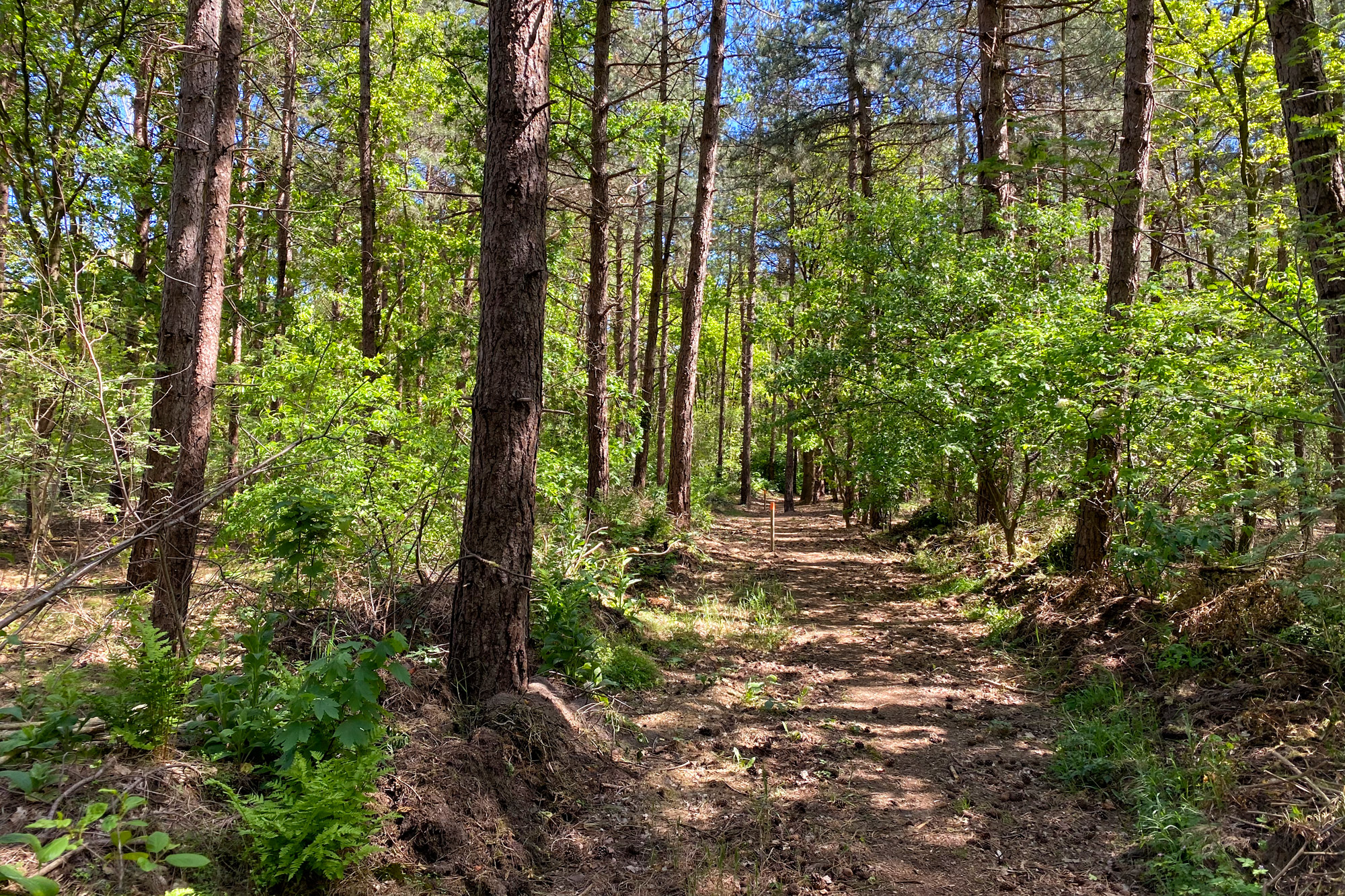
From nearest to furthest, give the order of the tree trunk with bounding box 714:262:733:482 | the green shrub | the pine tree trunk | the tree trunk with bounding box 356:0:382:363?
the pine tree trunk, the green shrub, the tree trunk with bounding box 356:0:382:363, the tree trunk with bounding box 714:262:733:482

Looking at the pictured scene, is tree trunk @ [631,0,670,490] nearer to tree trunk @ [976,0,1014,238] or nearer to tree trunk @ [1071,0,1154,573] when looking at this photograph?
tree trunk @ [976,0,1014,238]

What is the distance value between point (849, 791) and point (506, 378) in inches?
133

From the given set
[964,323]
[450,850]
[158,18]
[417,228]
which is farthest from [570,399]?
[450,850]

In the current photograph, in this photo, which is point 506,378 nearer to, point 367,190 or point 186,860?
point 186,860

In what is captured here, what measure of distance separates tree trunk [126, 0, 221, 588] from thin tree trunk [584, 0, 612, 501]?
4.99 m

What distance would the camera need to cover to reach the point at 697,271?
41.8 feet

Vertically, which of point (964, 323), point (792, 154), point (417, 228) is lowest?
point (964, 323)

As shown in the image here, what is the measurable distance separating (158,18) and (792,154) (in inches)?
493

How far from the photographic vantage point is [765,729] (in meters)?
5.23

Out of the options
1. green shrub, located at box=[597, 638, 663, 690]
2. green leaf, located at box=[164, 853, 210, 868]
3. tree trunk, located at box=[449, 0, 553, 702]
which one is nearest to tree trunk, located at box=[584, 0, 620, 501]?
green shrub, located at box=[597, 638, 663, 690]

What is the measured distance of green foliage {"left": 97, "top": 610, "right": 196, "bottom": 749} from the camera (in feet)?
9.52

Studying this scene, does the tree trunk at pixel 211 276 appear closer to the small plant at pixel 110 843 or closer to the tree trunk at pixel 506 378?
the tree trunk at pixel 506 378

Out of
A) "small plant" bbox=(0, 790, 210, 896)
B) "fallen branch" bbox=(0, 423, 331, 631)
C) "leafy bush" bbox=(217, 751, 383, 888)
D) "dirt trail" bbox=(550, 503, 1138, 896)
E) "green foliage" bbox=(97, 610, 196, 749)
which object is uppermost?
"fallen branch" bbox=(0, 423, 331, 631)

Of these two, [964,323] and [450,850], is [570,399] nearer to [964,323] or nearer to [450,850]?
[964,323]
